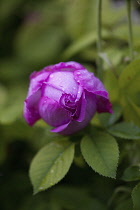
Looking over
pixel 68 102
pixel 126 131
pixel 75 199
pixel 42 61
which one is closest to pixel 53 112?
pixel 68 102

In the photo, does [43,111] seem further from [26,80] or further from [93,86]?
[26,80]

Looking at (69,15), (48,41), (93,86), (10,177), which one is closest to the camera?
(93,86)

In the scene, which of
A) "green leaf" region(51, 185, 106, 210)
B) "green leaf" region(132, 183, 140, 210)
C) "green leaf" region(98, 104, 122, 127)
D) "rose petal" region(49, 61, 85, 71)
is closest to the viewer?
"green leaf" region(132, 183, 140, 210)

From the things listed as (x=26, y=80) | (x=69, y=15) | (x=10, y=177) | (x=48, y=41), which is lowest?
(x=10, y=177)

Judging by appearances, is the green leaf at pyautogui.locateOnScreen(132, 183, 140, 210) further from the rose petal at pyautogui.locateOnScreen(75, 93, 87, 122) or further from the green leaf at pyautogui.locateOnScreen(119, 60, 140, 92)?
the green leaf at pyautogui.locateOnScreen(119, 60, 140, 92)

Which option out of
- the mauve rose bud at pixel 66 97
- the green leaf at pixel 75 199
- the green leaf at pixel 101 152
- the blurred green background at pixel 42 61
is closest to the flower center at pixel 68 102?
the mauve rose bud at pixel 66 97

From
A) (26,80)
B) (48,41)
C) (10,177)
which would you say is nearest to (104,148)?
(10,177)

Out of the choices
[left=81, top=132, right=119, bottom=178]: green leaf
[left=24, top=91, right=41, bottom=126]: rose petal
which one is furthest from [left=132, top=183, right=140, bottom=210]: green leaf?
[left=24, top=91, right=41, bottom=126]: rose petal
